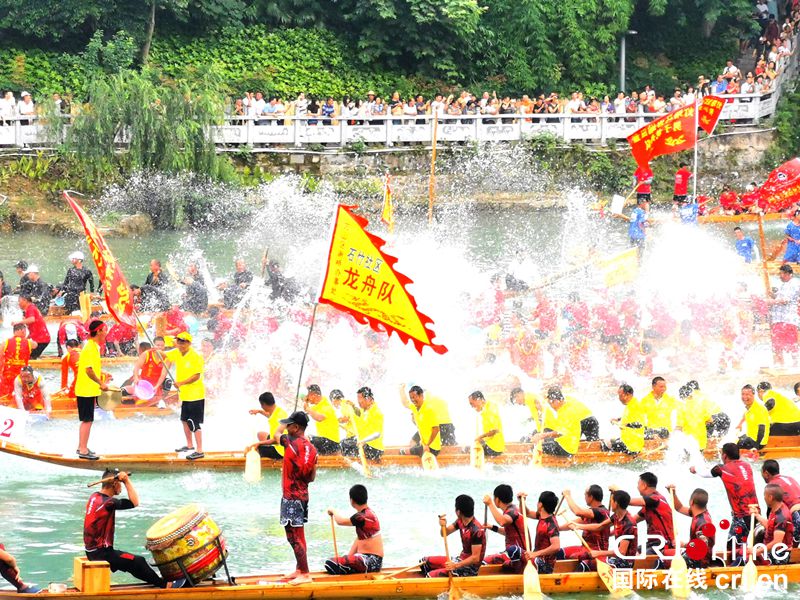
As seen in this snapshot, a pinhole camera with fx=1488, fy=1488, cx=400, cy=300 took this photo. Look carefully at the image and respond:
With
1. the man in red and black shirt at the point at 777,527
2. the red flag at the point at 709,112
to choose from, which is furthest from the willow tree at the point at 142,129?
the man in red and black shirt at the point at 777,527

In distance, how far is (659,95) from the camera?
38938 millimetres

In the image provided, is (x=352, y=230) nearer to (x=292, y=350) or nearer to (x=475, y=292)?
(x=292, y=350)

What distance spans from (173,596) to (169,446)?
5.74 metres

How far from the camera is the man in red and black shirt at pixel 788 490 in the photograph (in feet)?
42.8

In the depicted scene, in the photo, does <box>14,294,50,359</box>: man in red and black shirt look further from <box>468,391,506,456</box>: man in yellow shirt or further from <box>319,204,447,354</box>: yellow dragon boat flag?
<box>468,391,506,456</box>: man in yellow shirt

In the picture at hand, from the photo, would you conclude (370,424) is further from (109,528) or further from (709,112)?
(709,112)

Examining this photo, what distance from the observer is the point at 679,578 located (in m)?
12.8

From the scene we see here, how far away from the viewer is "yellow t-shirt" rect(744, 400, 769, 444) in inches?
643

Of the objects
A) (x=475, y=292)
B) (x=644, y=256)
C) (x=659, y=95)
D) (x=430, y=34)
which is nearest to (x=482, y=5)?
(x=430, y=34)

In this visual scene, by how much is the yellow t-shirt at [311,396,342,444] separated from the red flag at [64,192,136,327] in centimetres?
→ 284

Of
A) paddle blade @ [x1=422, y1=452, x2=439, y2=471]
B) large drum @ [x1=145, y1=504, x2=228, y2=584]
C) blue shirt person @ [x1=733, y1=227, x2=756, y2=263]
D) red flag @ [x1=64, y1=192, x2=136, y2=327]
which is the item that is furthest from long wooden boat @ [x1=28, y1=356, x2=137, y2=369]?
blue shirt person @ [x1=733, y1=227, x2=756, y2=263]

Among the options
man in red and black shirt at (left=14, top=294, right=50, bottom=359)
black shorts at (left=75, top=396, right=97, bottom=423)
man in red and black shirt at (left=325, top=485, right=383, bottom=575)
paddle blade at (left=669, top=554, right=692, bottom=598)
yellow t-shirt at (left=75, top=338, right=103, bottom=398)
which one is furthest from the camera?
man in red and black shirt at (left=14, top=294, right=50, bottom=359)

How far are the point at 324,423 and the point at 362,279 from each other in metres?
2.18

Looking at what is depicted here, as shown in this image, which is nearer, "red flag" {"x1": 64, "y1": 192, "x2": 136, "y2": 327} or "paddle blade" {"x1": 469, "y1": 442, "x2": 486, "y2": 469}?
"paddle blade" {"x1": 469, "y1": 442, "x2": 486, "y2": 469}
